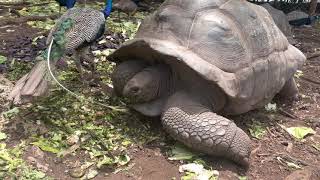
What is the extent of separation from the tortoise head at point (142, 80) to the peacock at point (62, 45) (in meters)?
0.39

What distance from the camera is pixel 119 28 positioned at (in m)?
6.28

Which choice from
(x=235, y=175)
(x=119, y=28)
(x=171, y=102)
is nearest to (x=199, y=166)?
(x=235, y=175)

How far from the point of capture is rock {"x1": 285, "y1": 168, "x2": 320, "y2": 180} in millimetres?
3373

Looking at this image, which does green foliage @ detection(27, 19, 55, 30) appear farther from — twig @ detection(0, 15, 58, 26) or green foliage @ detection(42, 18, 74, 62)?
green foliage @ detection(42, 18, 74, 62)

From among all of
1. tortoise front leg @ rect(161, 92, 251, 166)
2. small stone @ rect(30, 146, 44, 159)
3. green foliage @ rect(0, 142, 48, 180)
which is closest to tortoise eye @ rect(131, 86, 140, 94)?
tortoise front leg @ rect(161, 92, 251, 166)

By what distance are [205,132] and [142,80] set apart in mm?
600

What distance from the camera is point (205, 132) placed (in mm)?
3328

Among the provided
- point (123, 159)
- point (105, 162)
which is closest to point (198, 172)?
point (123, 159)

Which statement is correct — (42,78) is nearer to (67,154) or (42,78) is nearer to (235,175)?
(67,154)

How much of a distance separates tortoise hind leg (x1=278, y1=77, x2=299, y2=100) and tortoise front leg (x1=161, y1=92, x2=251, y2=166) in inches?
52.1

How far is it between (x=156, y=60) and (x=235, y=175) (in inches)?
40.9

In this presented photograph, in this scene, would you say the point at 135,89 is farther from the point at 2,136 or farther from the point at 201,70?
the point at 2,136

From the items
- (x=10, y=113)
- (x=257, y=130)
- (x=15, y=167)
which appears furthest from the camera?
(x=257, y=130)

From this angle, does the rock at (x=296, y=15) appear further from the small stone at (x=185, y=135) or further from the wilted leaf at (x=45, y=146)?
the wilted leaf at (x=45, y=146)
